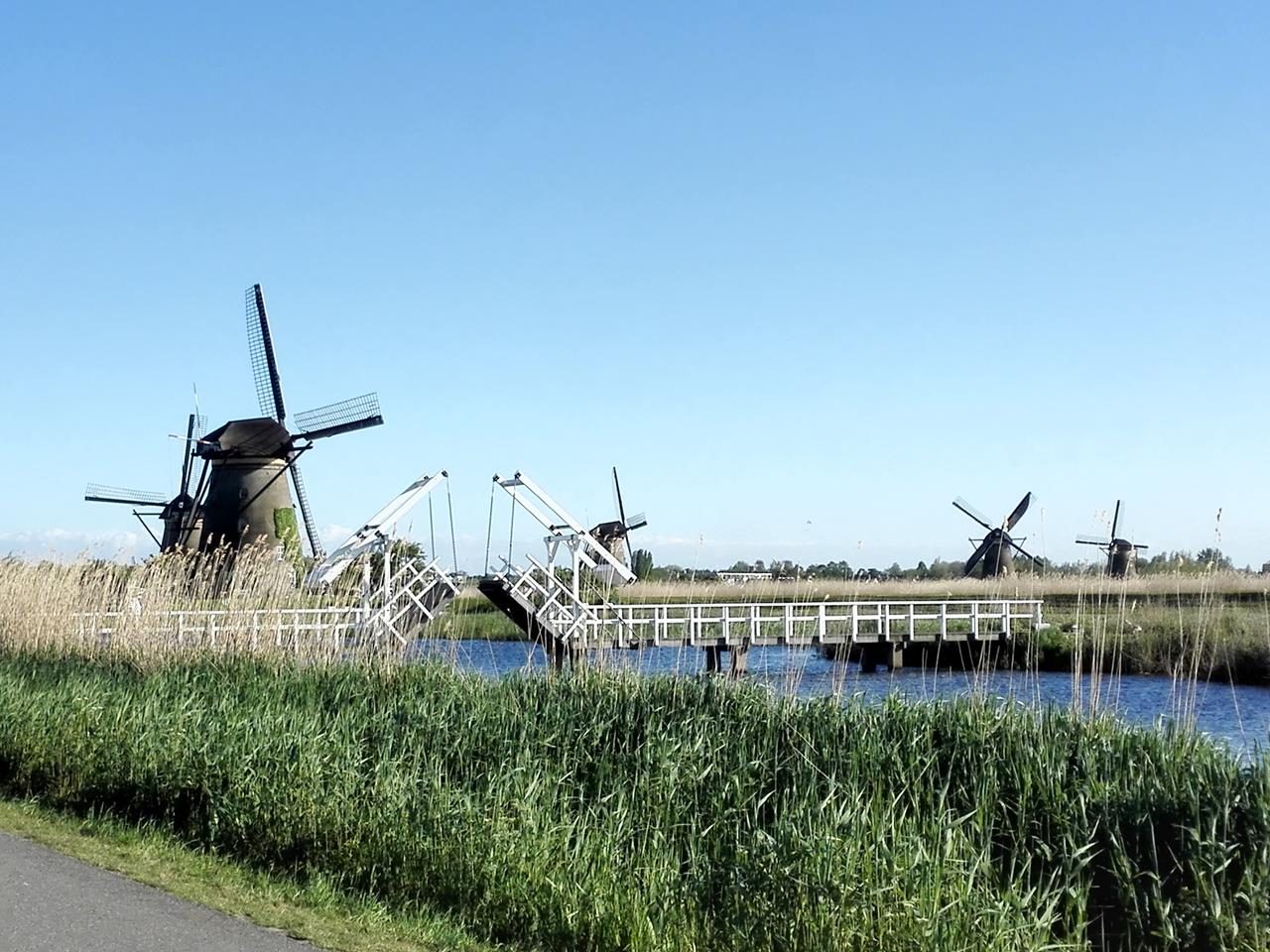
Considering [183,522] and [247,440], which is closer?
[247,440]

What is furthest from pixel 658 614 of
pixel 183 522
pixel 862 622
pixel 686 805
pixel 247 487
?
pixel 686 805

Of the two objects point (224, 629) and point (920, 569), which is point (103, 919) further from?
point (920, 569)

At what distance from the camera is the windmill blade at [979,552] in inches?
2416

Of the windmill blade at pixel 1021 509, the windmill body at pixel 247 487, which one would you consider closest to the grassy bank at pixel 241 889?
the windmill body at pixel 247 487

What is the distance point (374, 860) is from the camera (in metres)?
8.30

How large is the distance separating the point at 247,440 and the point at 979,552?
36.9 metres

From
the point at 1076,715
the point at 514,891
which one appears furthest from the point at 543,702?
the point at 1076,715

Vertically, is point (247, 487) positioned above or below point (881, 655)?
above

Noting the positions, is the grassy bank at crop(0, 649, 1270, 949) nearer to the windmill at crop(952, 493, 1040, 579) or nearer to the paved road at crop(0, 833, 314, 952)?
the paved road at crop(0, 833, 314, 952)

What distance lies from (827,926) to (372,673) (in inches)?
292

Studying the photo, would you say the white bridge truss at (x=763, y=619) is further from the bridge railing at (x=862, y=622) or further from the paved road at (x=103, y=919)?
the paved road at (x=103, y=919)

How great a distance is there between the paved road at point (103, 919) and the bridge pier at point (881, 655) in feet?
88.8

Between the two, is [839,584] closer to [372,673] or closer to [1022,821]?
[372,673]

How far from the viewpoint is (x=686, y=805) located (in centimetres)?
852
